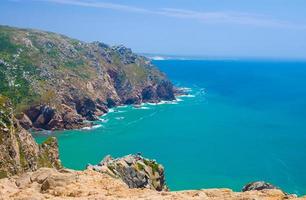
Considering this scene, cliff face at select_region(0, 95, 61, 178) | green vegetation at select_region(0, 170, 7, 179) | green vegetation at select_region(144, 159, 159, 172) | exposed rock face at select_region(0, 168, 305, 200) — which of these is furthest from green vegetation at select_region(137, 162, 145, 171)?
exposed rock face at select_region(0, 168, 305, 200)

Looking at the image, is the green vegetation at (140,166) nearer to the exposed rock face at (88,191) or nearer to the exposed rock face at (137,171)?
the exposed rock face at (137,171)

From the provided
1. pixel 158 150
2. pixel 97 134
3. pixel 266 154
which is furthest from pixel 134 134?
pixel 266 154

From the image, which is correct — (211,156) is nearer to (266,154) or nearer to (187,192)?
(266,154)

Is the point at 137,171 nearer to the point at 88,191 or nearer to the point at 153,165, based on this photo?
the point at 153,165

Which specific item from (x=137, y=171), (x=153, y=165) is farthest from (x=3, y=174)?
(x=153, y=165)

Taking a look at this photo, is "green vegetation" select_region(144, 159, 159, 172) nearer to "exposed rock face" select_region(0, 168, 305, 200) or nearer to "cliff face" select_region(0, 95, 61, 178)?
"cliff face" select_region(0, 95, 61, 178)
